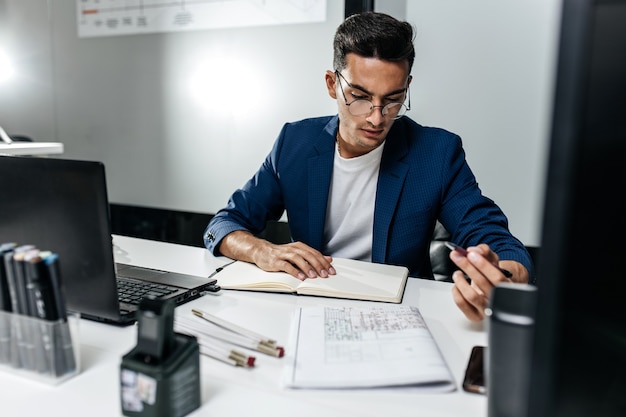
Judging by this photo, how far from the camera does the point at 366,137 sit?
4.70 feet

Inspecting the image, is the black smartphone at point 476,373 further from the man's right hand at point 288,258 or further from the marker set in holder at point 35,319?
the marker set in holder at point 35,319

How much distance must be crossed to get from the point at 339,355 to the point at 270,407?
142mm

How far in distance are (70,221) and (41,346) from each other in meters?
0.19

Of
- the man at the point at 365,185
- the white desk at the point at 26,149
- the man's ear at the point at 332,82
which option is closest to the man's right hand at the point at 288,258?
the man at the point at 365,185

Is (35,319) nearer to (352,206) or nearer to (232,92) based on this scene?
(352,206)

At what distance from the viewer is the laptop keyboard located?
99cm

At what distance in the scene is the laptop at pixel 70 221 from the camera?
2.55 ft

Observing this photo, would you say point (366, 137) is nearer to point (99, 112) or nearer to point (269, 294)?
point (269, 294)

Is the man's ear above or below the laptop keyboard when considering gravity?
above

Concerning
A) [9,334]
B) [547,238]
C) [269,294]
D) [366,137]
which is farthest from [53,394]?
[366,137]

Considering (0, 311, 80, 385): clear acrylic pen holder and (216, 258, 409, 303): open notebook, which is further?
(216, 258, 409, 303): open notebook

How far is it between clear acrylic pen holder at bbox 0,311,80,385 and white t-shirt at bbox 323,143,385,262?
0.95 metres

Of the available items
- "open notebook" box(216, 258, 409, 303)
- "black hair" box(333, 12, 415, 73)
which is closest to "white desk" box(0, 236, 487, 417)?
"open notebook" box(216, 258, 409, 303)

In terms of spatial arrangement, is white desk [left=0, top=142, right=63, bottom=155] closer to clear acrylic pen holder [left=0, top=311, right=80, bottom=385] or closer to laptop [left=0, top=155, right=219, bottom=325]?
laptop [left=0, top=155, right=219, bottom=325]
